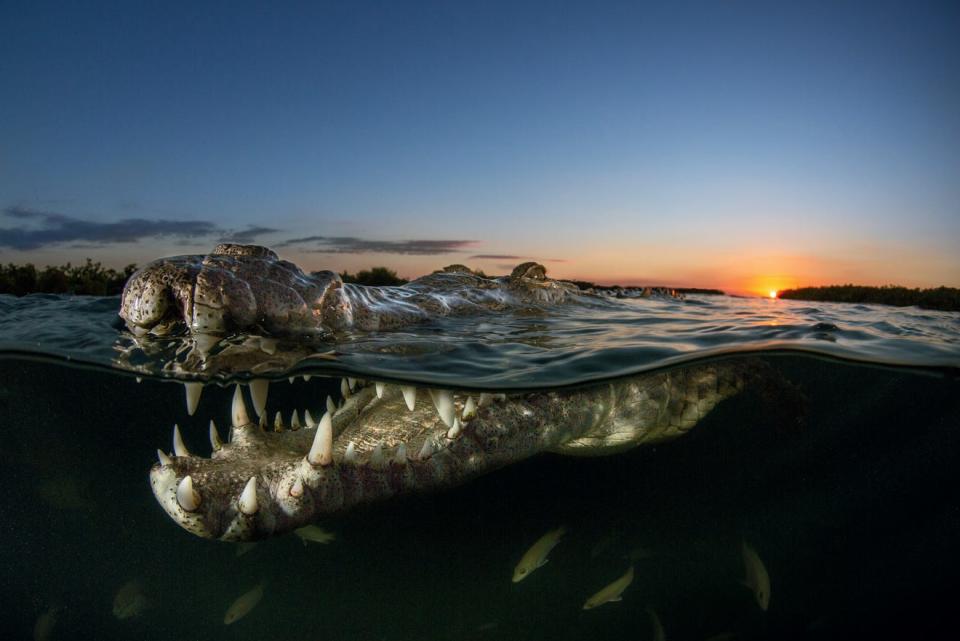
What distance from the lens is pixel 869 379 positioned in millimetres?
7043

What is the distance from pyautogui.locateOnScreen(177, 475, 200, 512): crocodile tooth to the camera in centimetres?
214

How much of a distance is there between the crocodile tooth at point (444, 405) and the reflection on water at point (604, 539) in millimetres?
2073

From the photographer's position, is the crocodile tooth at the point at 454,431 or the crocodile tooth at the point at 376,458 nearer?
the crocodile tooth at the point at 376,458

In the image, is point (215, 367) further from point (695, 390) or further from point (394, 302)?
point (695, 390)

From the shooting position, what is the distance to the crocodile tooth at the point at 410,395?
3.09m

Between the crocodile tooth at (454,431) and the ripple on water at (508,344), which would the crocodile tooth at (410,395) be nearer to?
the ripple on water at (508,344)

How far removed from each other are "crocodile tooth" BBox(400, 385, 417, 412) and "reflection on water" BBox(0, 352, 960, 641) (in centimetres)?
184

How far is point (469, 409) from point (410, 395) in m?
0.42

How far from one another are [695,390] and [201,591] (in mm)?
11184

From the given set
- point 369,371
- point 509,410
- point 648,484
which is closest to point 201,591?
point 648,484

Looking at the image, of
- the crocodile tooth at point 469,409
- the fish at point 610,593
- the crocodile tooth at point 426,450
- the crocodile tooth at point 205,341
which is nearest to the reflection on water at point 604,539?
the fish at point 610,593

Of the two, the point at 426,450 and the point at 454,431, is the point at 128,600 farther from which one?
the point at 454,431

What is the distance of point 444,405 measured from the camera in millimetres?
3008

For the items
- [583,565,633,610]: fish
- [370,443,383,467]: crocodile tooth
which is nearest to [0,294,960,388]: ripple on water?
[370,443,383,467]: crocodile tooth
